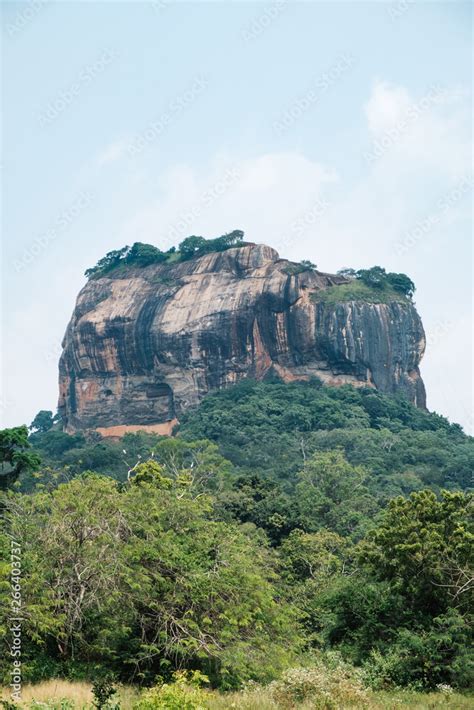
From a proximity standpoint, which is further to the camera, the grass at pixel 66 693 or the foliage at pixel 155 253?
the foliage at pixel 155 253

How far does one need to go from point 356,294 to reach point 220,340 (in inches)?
459

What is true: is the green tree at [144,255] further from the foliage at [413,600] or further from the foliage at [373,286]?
the foliage at [413,600]

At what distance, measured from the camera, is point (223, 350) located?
80125mm

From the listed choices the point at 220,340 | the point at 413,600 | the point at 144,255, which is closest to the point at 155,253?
the point at 144,255

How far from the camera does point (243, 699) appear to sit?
16.1m

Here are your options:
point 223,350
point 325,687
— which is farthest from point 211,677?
point 223,350

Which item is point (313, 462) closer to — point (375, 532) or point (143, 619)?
→ point (375, 532)

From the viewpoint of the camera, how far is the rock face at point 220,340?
3150 inches

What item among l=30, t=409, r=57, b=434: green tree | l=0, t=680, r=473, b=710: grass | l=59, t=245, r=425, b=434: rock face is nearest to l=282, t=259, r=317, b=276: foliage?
l=59, t=245, r=425, b=434: rock face

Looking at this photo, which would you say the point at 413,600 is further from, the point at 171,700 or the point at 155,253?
the point at 155,253

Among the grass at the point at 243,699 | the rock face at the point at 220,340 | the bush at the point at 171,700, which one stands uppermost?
the rock face at the point at 220,340

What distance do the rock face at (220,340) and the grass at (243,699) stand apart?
201ft

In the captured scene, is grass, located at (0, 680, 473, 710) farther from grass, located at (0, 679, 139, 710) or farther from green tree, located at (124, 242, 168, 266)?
green tree, located at (124, 242, 168, 266)

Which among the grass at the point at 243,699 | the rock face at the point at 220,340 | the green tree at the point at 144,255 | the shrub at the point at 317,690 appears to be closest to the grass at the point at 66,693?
the grass at the point at 243,699
